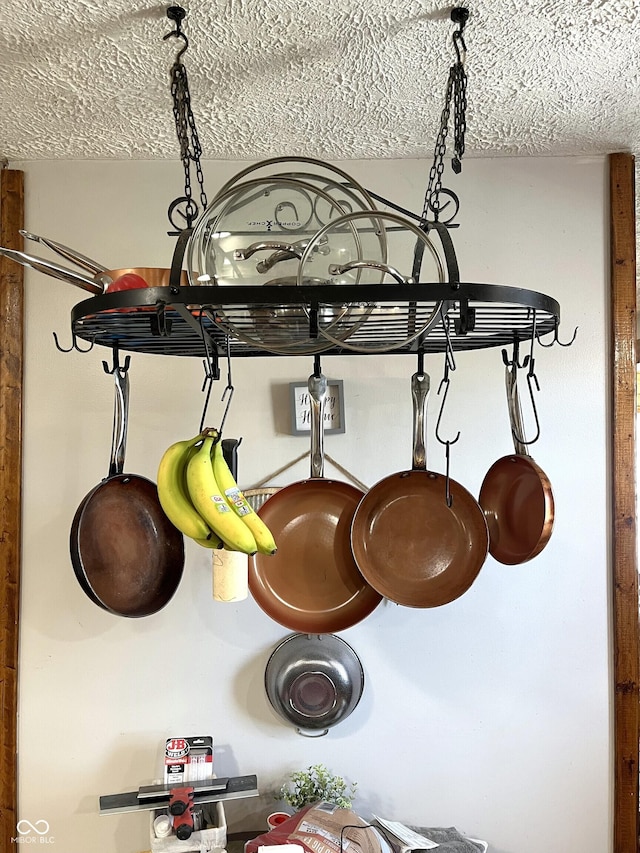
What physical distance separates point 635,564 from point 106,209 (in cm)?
167

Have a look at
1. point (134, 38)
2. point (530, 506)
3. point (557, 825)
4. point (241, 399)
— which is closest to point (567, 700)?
point (557, 825)

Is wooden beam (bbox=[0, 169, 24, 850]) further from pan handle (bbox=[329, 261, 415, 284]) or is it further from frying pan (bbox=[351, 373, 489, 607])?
pan handle (bbox=[329, 261, 415, 284])

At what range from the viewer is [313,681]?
1803 millimetres

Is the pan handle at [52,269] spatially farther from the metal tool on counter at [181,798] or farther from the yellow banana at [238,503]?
the metal tool on counter at [181,798]

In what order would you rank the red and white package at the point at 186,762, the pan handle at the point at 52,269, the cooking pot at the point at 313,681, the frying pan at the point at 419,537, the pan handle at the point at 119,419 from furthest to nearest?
the cooking pot at the point at 313,681 → the red and white package at the point at 186,762 → the frying pan at the point at 419,537 → the pan handle at the point at 119,419 → the pan handle at the point at 52,269

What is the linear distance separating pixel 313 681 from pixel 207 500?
82 centimetres

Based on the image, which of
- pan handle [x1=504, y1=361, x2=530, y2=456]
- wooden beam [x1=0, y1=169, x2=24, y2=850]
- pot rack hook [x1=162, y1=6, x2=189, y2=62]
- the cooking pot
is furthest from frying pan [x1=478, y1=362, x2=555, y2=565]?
wooden beam [x1=0, y1=169, x2=24, y2=850]

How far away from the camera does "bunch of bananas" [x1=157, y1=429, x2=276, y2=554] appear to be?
3.92 feet

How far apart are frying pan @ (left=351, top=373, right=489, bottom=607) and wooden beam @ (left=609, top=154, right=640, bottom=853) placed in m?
0.59

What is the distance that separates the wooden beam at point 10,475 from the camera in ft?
5.92

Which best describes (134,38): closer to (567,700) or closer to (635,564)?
(635,564)

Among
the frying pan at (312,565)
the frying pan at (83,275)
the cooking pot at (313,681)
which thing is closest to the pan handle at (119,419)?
the frying pan at (83,275)

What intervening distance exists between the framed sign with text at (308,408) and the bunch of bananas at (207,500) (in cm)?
62

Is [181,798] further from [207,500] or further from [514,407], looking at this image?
[514,407]
